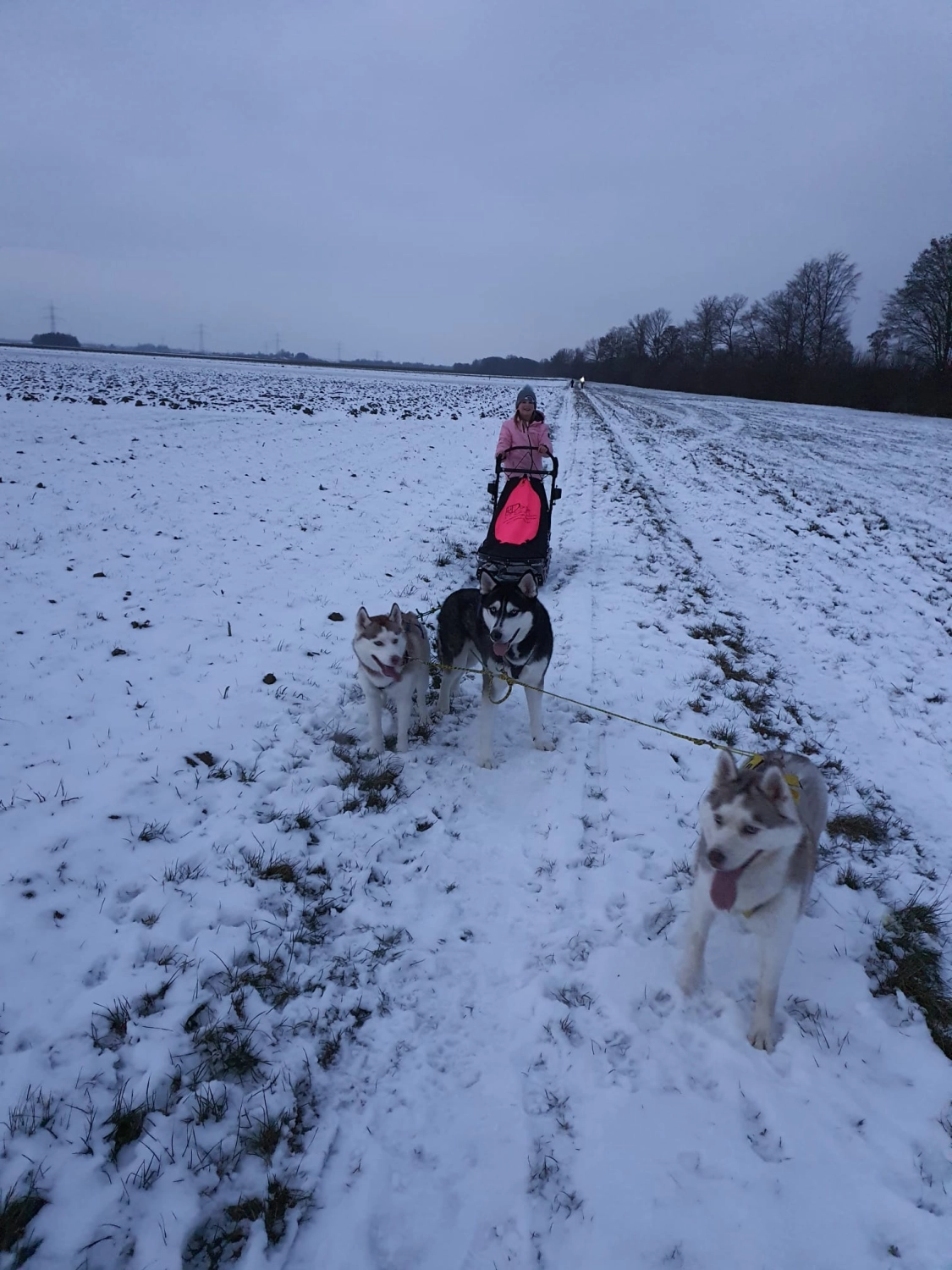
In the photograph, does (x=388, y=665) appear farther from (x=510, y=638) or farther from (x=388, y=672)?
(x=510, y=638)

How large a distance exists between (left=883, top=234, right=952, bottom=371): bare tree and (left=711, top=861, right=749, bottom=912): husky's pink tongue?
5037 centimetres

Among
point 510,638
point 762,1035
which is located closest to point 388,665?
point 510,638

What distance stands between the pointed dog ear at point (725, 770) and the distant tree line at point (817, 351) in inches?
1726

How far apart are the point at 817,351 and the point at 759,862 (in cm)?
6411

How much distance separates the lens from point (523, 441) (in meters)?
8.41

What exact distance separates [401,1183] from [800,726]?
15.2 feet

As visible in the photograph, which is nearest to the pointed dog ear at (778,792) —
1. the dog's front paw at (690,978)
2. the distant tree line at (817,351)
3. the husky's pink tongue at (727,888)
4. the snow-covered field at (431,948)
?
the husky's pink tongue at (727,888)

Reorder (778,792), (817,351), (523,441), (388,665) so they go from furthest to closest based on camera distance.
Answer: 1. (817,351)
2. (523,441)
3. (388,665)
4. (778,792)

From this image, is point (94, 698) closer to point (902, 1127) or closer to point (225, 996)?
point (225, 996)

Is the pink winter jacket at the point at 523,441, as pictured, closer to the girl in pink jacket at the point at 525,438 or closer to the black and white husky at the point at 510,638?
the girl in pink jacket at the point at 525,438

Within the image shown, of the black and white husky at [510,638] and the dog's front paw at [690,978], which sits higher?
the black and white husky at [510,638]

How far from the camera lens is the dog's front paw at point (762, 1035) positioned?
2721 millimetres

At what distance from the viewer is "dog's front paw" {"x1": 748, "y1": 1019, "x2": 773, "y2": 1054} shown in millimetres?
2721

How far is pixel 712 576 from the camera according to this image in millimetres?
9117
